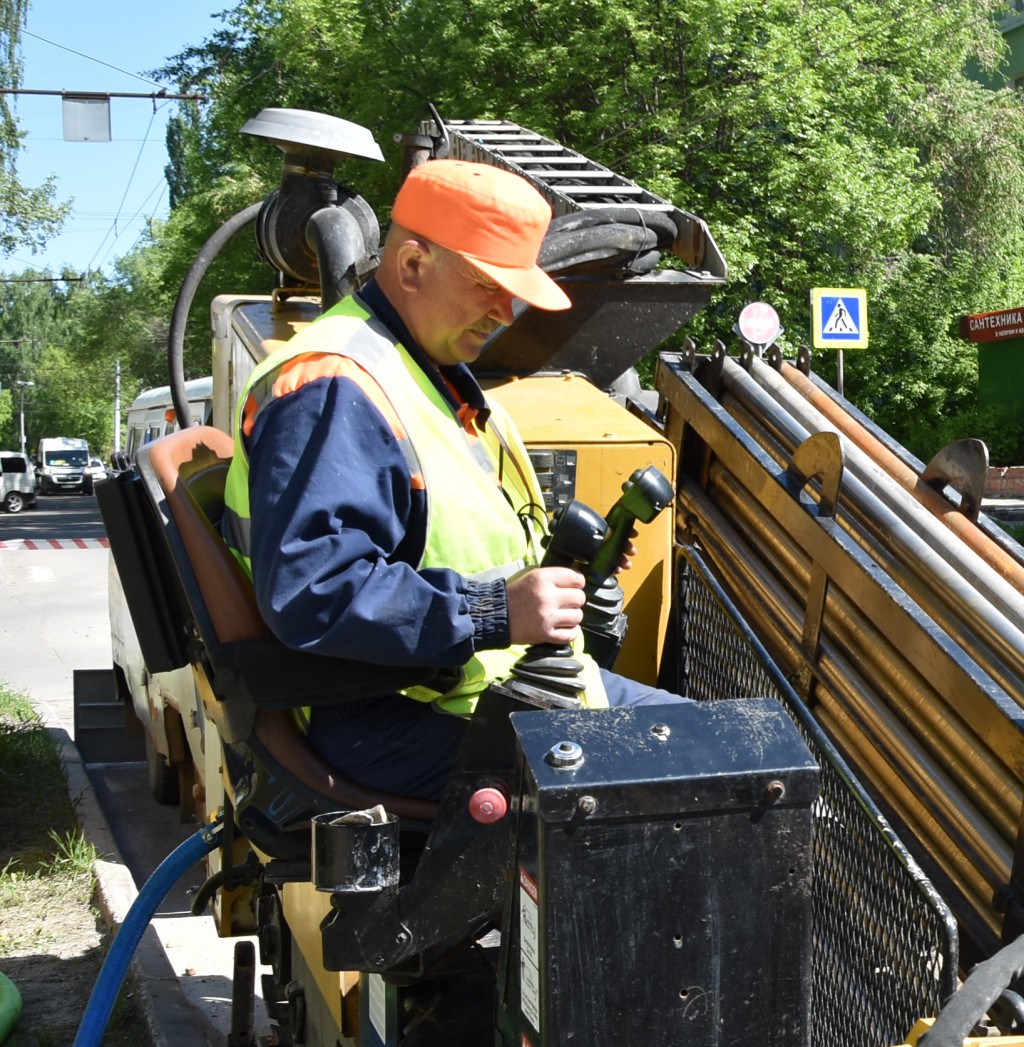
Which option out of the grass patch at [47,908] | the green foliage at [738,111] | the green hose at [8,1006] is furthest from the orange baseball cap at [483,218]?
the green foliage at [738,111]

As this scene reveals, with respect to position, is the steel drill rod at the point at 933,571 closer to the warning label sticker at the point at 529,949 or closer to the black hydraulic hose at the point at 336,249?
the warning label sticker at the point at 529,949

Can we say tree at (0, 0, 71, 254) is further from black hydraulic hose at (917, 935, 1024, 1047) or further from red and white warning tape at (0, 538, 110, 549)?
black hydraulic hose at (917, 935, 1024, 1047)

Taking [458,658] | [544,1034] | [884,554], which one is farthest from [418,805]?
[884,554]

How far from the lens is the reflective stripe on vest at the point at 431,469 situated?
2.11 m

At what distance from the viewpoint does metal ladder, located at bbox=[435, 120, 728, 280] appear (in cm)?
381

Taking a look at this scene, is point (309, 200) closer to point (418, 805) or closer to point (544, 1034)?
point (418, 805)

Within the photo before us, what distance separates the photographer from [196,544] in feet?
7.72

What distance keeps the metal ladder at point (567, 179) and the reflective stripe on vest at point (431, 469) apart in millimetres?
1628

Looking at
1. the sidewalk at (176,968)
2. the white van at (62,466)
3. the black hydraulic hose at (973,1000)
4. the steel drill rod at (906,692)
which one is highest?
the black hydraulic hose at (973,1000)

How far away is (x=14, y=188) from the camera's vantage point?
26469 mm

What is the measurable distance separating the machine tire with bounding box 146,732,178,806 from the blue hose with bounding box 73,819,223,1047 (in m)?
3.52

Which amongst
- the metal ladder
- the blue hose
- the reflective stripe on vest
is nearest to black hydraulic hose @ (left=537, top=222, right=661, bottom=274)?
the metal ladder

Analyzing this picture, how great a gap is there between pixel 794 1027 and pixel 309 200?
9.19ft

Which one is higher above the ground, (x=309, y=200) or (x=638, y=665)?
(x=309, y=200)
